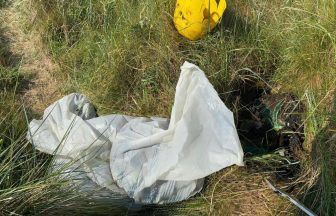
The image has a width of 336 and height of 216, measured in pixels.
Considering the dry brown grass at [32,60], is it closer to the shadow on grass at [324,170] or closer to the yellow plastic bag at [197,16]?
the yellow plastic bag at [197,16]

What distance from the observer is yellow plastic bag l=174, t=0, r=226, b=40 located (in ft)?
9.72

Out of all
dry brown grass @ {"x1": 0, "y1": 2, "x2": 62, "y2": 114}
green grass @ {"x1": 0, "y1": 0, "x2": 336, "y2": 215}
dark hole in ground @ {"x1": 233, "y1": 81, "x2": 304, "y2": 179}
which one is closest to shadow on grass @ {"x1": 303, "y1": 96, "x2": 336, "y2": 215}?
green grass @ {"x1": 0, "y1": 0, "x2": 336, "y2": 215}

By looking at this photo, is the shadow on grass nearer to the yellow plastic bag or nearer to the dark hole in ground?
the dark hole in ground

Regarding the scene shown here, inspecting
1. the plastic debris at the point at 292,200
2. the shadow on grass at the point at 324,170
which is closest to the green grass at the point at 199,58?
the shadow on grass at the point at 324,170

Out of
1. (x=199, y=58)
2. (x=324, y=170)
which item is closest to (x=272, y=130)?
(x=324, y=170)

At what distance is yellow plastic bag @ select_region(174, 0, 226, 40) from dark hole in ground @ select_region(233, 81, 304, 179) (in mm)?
478

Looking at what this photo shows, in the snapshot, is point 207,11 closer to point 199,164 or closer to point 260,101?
point 260,101

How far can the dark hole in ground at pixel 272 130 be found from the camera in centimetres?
245

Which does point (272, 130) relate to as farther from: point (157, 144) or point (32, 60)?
point (32, 60)

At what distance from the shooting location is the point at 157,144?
242 cm

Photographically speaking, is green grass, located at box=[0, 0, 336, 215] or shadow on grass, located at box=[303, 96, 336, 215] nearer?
shadow on grass, located at box=[303, 96, 336, 215]

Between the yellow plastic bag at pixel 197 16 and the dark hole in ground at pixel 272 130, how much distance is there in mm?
478

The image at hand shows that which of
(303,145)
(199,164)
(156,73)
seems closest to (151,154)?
(199,164)

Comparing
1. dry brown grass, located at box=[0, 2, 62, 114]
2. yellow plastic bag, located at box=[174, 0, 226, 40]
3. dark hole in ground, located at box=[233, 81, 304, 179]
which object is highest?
yellow plastic bag, located at box=[174, 0, 226, 40]
